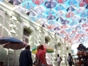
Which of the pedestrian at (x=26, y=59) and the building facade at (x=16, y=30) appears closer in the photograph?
the pedestrian at (x=26, y=59)

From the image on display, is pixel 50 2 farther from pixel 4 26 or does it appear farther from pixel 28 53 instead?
pixel 28 53

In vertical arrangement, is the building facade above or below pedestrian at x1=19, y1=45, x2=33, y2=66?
above

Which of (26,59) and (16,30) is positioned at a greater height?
(16,30)

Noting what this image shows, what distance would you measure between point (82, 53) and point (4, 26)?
6587mm

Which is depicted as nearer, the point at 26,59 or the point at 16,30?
the point at 26,59

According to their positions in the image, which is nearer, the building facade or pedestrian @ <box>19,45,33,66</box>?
pedestrian @ <box>19,45,33,66</box>

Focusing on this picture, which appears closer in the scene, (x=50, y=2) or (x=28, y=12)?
(x=50, y=2)

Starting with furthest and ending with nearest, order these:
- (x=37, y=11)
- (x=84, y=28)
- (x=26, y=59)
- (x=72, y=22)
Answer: (x=84, y=28), (x=72, y=22), (x=37, y=11), (x=26, y=59)

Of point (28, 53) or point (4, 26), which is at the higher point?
point (4, 26)

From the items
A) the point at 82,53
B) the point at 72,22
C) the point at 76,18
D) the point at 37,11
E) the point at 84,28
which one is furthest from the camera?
the point at 84,28

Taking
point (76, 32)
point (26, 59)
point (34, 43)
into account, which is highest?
point (76, 32)

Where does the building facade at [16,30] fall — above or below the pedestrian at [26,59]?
above

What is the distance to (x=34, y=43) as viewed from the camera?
19.4m

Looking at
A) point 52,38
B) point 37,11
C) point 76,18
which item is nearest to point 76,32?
point 52,38
